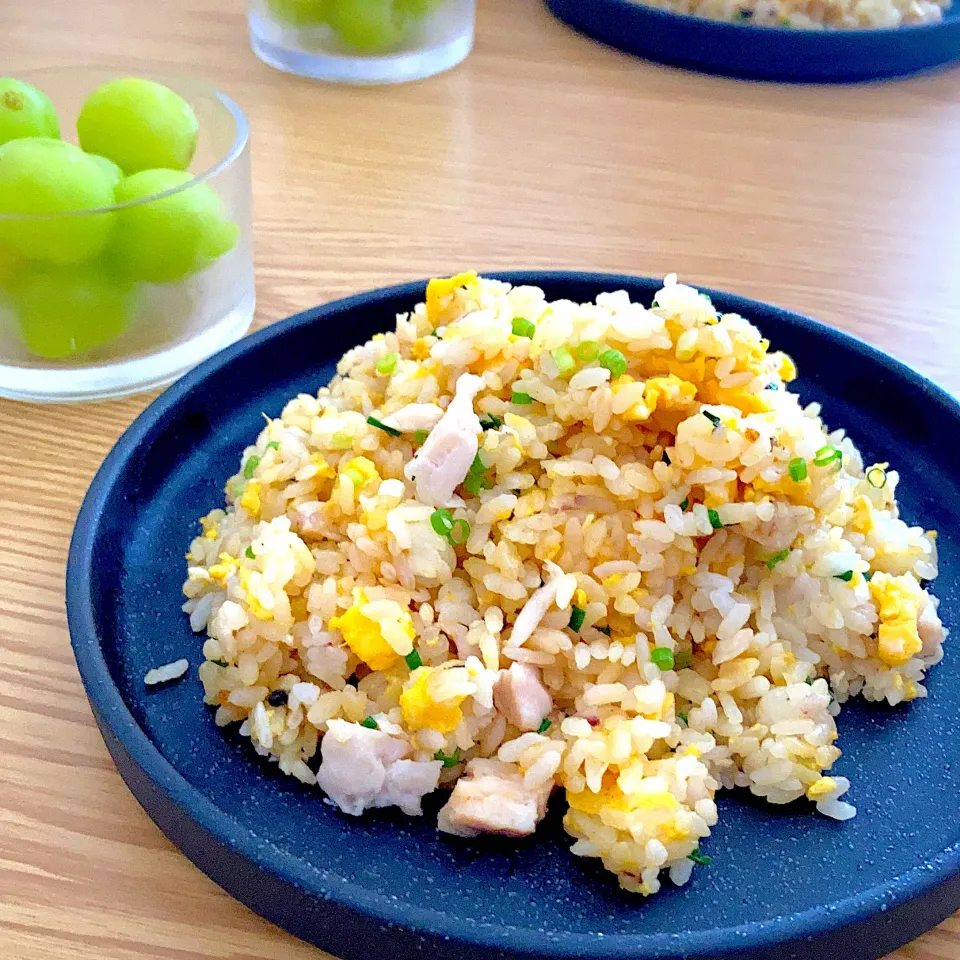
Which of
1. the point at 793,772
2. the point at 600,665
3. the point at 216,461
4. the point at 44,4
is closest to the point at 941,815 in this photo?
the point at 793,772

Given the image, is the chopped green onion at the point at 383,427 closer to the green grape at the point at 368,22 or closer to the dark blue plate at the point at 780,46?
the green grape at the point at 368,22

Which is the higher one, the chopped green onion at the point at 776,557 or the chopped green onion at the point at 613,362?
the chopped green onion at the point at 613,362

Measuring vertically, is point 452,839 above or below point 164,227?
below

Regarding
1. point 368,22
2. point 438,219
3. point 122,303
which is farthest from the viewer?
point 368,22

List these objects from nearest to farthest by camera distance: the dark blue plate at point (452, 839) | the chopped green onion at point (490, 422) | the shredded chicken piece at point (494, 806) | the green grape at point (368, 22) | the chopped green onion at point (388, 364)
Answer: the dark blue plate at point (452, 839) → the shredded chicken piece at point (494, 806) → the chopped green onion at point (490, 422) → the chopped green onion at point (388, 364) → the green grape at point (368, 22)

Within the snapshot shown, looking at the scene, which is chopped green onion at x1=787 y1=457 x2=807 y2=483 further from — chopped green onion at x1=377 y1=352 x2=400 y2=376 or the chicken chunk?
chopped green onion at x1=377 y1=352 x2=400 y2=376

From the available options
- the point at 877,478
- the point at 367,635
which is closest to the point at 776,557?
the point at 877,478

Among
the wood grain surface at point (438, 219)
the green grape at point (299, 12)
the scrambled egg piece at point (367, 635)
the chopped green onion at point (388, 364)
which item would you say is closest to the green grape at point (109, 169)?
the wood grain surface at point (438, 219)

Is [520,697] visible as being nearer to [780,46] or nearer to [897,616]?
[897,616]

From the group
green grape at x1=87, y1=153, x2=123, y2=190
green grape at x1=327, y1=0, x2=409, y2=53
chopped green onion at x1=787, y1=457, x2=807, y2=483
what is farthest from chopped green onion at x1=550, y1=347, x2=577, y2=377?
green grape at x1=327, y1=0, x2=409, y2=53
